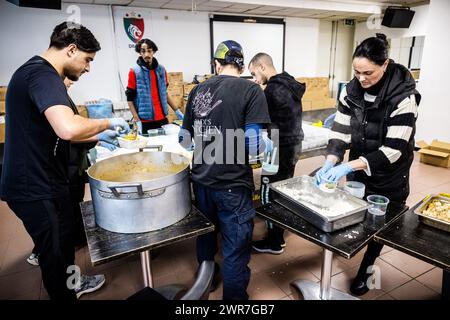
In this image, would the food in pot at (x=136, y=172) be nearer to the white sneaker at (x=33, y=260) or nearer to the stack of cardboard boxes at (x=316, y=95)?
the white sneaker at (x=33, y=260)

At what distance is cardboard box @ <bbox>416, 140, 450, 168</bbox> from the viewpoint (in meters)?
4.41

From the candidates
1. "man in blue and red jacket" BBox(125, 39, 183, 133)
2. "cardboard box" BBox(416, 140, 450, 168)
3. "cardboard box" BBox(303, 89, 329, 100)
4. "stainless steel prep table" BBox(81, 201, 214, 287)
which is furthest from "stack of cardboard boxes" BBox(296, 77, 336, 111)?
"stainless steel prep table" BBox(81, 201, 214, 287)

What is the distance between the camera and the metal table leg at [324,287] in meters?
1.67

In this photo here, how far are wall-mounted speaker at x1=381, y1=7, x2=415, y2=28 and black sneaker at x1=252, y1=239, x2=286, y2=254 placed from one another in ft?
19.7

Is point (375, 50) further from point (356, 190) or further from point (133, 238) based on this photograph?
point (133, 238)

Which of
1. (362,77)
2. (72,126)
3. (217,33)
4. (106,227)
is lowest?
(106,227)

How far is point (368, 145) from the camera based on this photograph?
1753mm

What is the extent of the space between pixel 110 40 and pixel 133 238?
5319 mm

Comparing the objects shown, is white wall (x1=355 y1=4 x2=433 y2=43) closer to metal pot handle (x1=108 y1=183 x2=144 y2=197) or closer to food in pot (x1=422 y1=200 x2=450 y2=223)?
food in pot (x1=422 y1=200 x2=450 y2=223)

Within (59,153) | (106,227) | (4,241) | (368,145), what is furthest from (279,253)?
(4,241)

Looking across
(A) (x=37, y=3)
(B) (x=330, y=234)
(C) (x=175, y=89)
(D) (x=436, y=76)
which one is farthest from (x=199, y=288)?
(D) (x=436, y=76)

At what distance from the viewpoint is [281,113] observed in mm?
2215

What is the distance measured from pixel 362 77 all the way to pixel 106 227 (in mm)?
1551

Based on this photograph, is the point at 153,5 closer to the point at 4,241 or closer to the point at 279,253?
the point at 4,241
